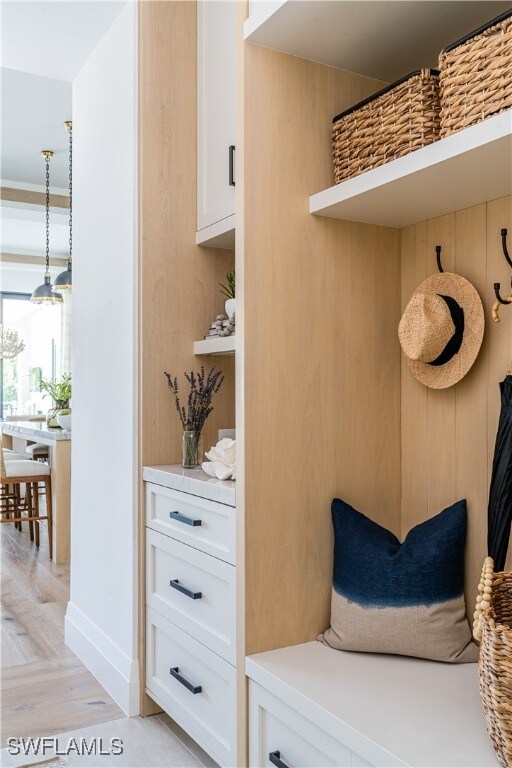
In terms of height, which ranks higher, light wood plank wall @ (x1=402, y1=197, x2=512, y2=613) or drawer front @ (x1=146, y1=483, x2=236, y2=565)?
light wood plank wall @ (x1=402, y1=197, x2=512, y2=613)

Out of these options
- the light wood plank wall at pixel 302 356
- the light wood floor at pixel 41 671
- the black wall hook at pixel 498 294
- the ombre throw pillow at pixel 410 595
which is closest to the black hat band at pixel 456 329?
the black wall hook at pixel 498 294

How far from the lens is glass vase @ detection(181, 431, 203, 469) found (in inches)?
86.3

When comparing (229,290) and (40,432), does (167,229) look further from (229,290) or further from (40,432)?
(40,432)

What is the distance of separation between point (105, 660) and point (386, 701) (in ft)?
4.87

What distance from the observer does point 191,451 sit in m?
2.19

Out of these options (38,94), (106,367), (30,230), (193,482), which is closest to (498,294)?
(193,482)

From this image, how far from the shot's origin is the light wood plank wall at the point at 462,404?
62.3 inches

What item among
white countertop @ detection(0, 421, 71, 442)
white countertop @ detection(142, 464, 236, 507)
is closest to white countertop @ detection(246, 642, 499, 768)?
white countertop @ detection(142, 464, 236, 507)

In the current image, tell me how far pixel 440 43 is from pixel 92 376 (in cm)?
179

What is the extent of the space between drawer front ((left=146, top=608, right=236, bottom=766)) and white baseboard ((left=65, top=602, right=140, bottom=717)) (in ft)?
0.27

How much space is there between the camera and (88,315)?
283cm

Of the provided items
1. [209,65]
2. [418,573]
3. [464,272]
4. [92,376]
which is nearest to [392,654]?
[418,573]

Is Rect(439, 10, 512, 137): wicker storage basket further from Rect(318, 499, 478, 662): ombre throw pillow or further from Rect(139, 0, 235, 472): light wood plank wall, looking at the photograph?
Rect(139, 0, 235, 472): light wood plank wall

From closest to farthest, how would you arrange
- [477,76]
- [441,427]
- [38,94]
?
[477,76]
[441,427]
[38,94]
